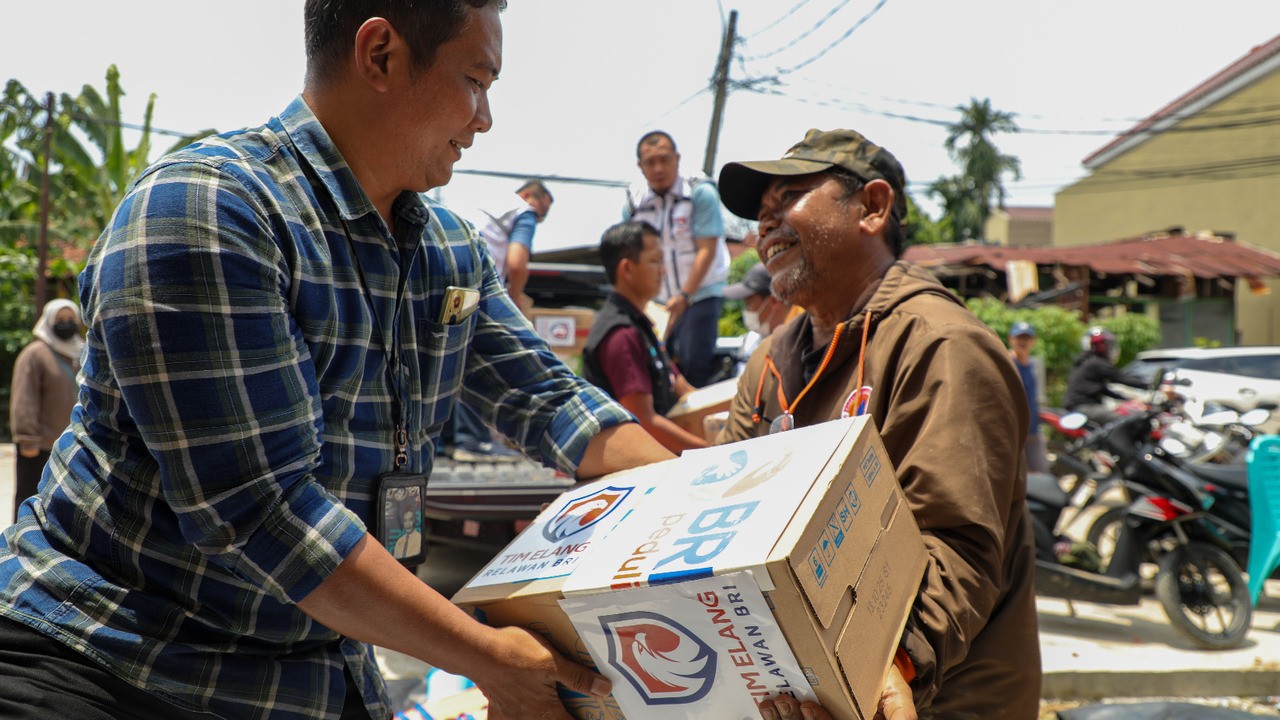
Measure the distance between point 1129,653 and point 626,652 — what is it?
5176 mm

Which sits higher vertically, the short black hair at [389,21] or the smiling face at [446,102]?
the short black hair at [389,21]

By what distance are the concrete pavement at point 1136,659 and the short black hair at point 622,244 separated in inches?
90.0

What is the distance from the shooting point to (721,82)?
1547 centimetres

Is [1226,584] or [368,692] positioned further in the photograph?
[1226,584]

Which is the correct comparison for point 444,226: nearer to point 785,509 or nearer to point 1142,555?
point 785,509

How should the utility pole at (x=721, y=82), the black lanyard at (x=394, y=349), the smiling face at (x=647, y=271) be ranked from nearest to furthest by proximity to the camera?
the black lanyard at (x=394, y=349)
the smiling face at (x=647, y=271)
the utility pole at (x=721, y=82)

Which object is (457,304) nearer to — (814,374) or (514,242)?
(814,374)

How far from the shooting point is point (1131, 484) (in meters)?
6.35

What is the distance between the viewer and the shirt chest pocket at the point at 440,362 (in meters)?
1.71

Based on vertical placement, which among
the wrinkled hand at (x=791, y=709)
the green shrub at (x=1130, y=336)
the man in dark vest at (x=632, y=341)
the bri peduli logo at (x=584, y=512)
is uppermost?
the bri peduli logo at (x=584, y=512)

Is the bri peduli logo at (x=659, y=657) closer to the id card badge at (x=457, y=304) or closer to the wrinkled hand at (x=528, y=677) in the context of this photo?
the wrinkled hand at (x=528, y=677)

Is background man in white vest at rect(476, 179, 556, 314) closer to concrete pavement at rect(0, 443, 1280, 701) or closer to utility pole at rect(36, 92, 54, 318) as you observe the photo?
concrete pavement at rect(0, 443, 1280, 701)

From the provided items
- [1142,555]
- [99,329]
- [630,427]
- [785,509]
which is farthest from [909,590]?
[1142,555]

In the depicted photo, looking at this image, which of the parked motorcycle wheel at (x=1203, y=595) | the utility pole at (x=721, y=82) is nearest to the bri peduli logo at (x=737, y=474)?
the parked motorcycle wheel at (x=1203, y=595)
